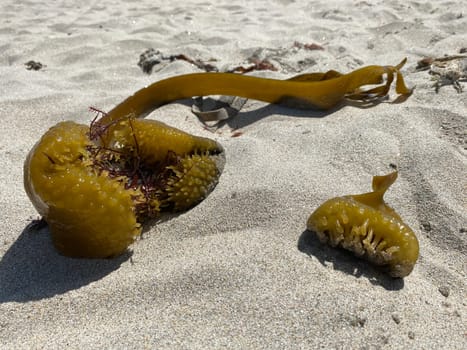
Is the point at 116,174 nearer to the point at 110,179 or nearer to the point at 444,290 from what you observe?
the point at 110,179

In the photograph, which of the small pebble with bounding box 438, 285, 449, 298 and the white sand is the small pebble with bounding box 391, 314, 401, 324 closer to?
the white sand

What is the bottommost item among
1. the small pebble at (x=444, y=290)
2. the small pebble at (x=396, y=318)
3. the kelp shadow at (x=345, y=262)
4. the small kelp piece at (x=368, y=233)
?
the small pebble at (x=444, y=290)

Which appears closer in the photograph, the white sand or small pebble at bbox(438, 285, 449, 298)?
the white sand

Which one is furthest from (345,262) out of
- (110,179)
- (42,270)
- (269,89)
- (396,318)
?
(269,89)

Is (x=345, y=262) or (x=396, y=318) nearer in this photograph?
(x=396, y=318)

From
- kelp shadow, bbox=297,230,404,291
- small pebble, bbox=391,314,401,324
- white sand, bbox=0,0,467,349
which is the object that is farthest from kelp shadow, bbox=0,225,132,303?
small pebble, bbox=391,314,401,324

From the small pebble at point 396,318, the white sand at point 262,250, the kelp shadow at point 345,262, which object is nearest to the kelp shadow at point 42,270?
the white sand at point 262,250

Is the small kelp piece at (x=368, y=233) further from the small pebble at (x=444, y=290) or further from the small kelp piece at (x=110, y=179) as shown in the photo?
the small kelp piece at (x=110, y=179)
